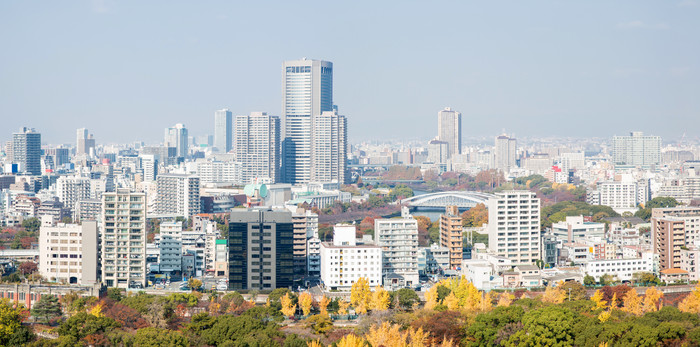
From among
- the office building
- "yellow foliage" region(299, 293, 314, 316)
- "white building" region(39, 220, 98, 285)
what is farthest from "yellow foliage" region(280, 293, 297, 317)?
"white building" region(39, 220, 98, 285)

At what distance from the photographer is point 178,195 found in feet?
119

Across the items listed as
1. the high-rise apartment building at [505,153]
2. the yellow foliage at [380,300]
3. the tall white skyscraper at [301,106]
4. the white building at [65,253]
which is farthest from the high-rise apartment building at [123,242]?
the high-rise apartment building at [505,153]

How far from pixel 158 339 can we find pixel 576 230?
15.4m

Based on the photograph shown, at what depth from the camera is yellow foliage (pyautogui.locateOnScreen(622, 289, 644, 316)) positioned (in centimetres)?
1678

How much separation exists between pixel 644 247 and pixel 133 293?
503 inches

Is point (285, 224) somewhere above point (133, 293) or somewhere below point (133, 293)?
above

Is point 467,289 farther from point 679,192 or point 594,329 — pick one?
point 679,192

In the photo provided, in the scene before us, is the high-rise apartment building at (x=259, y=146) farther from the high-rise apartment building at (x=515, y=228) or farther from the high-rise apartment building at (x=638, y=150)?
the high-rise apartment building at (x=515, y=228)

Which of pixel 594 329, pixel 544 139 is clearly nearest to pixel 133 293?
pixel 594 329

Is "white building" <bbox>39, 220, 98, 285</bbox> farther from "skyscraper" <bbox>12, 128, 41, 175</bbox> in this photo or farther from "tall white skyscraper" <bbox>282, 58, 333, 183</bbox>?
"skyscraper" <bbox>12, 128, 41, 175</bbox>

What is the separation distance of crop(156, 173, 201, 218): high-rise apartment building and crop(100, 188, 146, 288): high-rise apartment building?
→ 14.2 meters

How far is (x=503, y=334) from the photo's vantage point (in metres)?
14.2

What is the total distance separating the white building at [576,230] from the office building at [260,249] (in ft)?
30.4

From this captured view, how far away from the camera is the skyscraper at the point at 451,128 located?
89.1m
